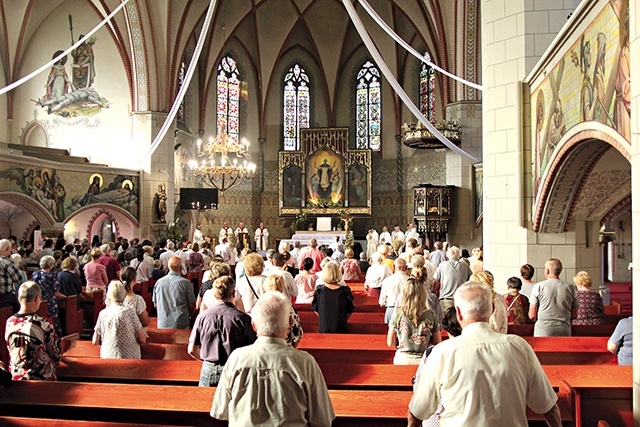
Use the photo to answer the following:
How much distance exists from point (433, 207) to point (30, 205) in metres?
12.2

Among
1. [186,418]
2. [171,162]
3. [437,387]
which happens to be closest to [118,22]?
[171,162]

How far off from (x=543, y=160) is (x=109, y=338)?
6.35 m

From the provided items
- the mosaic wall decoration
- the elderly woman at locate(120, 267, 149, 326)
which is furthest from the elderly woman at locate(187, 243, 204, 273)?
the mosaic wall decoration

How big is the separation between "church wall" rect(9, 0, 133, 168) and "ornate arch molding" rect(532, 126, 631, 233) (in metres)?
16.1

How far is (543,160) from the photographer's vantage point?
927cm

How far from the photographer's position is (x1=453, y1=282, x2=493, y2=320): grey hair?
120 inches

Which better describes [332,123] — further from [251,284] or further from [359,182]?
[251,284]

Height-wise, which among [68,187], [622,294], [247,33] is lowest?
[622,294]

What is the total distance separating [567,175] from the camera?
8836 mm

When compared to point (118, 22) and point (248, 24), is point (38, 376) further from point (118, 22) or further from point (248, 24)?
point (248, 24)

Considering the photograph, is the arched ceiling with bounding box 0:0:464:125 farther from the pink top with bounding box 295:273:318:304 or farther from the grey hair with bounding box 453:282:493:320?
the grey hair with bounding box 453:282:493:320

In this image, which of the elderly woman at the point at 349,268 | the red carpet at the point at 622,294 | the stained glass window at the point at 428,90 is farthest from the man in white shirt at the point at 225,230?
the red carpet at the point at 622,294

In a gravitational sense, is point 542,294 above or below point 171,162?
below

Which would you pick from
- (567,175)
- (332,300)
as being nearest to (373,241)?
(567,175)
